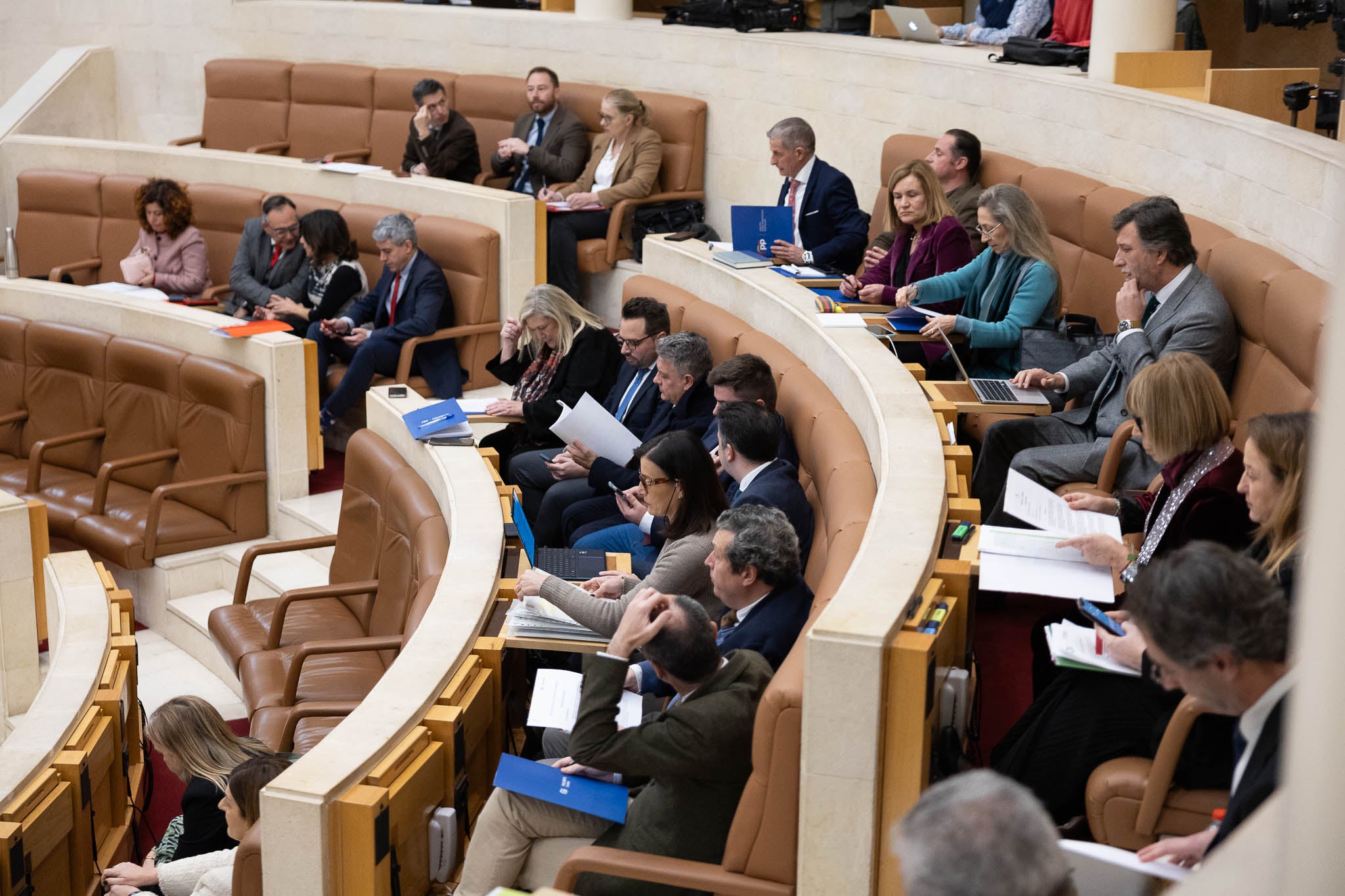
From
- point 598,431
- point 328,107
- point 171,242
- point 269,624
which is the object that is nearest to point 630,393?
point 598,431

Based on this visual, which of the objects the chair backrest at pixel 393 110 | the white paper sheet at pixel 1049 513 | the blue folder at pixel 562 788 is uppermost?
the chair backrest at pixel 393 110

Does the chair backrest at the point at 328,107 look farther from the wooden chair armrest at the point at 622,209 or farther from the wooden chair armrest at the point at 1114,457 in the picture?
the wooden chair armrest at the point at 1114,457

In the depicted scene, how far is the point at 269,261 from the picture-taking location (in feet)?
25.3

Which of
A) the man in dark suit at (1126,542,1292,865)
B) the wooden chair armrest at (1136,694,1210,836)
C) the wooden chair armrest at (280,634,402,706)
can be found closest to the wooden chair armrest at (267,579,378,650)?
the wooden chair armrest at (280,634,402,706)

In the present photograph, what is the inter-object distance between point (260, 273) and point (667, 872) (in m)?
5.76

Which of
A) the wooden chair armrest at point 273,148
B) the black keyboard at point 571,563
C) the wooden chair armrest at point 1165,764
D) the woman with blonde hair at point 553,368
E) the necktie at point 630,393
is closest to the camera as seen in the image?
the wooden chair armrest at point 1165,764

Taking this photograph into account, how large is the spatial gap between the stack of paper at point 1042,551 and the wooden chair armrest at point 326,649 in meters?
1.93

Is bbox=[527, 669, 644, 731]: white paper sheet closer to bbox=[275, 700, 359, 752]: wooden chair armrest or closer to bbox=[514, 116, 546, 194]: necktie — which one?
bbox=[275, 700, 359, 752]: wooden chair armrest

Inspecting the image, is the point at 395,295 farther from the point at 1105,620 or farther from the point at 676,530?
the point at 1105,620

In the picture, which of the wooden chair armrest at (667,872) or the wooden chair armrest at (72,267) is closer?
the wooden chair armrest at (667,872)

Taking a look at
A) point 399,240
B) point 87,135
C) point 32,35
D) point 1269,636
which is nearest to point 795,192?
point 399,240

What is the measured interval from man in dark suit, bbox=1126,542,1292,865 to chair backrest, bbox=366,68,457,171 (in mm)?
7415

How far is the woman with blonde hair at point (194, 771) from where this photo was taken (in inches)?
147

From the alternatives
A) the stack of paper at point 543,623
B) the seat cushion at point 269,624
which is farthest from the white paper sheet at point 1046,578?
the seat cushion at point 269,624
